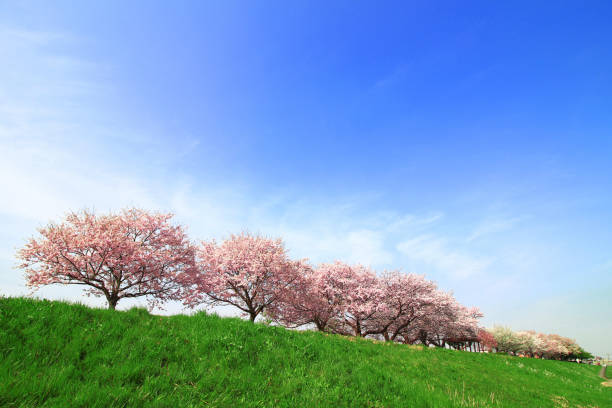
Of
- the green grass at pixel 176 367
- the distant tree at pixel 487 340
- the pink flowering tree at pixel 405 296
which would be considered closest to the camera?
the green grass at pixel 176 367

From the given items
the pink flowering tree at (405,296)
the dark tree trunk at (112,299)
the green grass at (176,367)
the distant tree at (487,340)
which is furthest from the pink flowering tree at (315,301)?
the distant tree at (487,340)

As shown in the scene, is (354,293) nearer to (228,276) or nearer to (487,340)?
(228,276)

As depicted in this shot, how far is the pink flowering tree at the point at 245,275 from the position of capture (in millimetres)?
32969

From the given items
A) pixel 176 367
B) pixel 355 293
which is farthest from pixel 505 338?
pixel 176 367

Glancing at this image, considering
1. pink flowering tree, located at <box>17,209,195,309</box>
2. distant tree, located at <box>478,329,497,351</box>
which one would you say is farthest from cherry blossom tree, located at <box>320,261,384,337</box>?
distant tree, located at <box>478,329,497,351</box>

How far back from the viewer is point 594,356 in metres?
144

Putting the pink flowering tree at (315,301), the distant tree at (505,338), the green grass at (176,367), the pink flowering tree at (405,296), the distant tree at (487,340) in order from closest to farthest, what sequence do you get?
the green grass at (176,367) → the pink flowering tree at (315,301) → the pink flowering tree at (405,296) → the distant tree at (487,340) → the distant tree at (505,338)

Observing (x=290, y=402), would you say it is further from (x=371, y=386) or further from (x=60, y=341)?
(x=60, y=341)

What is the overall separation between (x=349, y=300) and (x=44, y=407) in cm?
3870

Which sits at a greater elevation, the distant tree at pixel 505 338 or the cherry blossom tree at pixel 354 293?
the cherry blossom tree at pixel 354 293

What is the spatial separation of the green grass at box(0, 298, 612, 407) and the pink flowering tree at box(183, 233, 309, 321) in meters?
23.4

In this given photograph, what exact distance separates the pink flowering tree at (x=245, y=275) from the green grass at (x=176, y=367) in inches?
922

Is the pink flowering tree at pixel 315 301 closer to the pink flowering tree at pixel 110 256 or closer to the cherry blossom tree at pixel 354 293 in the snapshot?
the cherry blossom tree at pixel 354 293

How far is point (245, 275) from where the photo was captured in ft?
109
